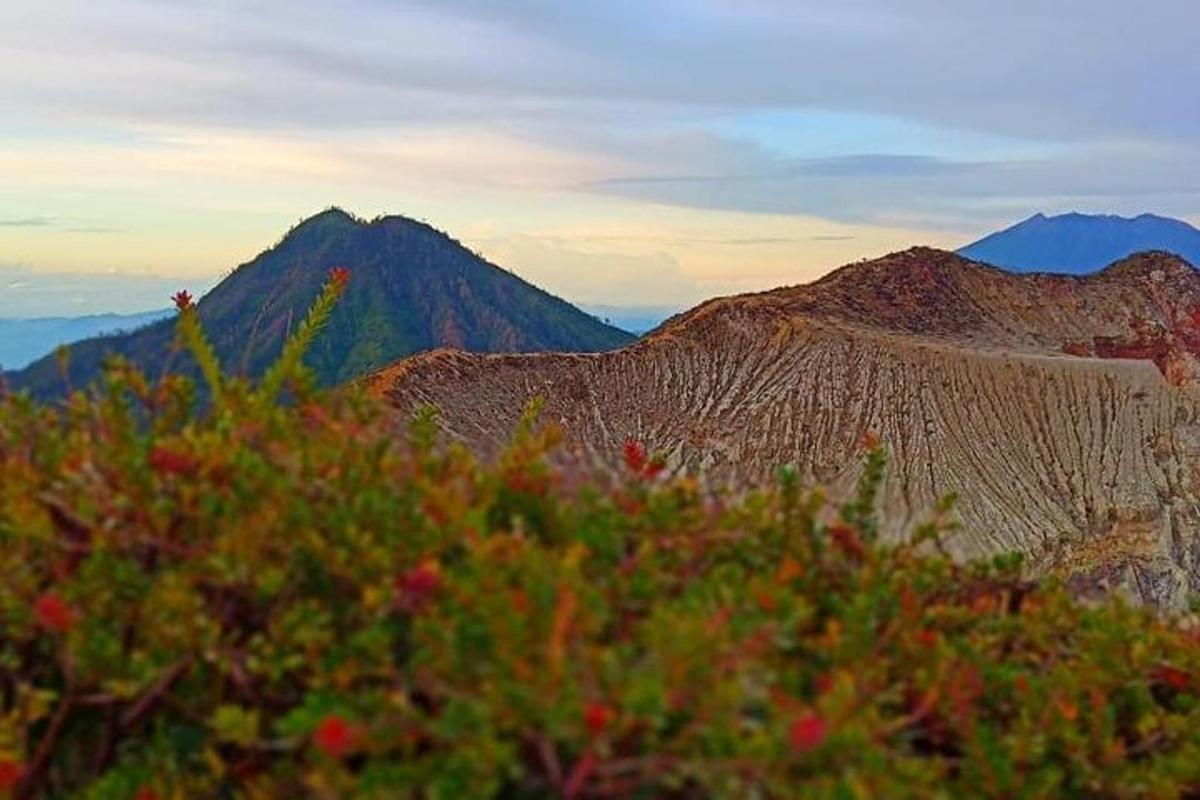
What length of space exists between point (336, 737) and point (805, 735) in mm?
694

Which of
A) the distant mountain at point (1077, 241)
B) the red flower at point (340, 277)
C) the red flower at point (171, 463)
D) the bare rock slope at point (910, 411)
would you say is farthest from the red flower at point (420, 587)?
the distant mountain at point (1077, 241)

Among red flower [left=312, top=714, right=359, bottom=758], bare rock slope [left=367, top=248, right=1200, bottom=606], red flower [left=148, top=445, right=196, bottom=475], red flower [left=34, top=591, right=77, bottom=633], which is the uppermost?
red flower [left=148, top=445, right=196, bottom=475]

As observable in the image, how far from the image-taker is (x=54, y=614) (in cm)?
223

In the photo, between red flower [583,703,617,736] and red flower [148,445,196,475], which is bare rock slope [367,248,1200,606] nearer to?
red flower [148,445,196,475]

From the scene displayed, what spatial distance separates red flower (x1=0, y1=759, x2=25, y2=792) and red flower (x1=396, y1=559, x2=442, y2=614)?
649 millimetres

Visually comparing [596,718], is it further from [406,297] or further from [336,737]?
[406,297]

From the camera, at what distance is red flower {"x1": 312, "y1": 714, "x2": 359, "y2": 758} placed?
1.97m

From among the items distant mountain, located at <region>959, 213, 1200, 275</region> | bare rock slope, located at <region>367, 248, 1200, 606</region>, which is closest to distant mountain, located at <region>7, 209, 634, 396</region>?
bare rock slope, located at <region>367, 248, 1200, 606</region>

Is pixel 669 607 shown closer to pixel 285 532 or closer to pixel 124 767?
pixel 285 532

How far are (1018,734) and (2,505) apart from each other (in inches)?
80.4

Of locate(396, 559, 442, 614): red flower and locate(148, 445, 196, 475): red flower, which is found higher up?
locate(148, 445, 196, 475): red flower

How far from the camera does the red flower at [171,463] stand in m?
2.50

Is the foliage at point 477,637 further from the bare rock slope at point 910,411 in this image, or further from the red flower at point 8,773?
the bare rock slope at point 910,411

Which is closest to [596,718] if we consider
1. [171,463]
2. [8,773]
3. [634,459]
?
[8,773]
